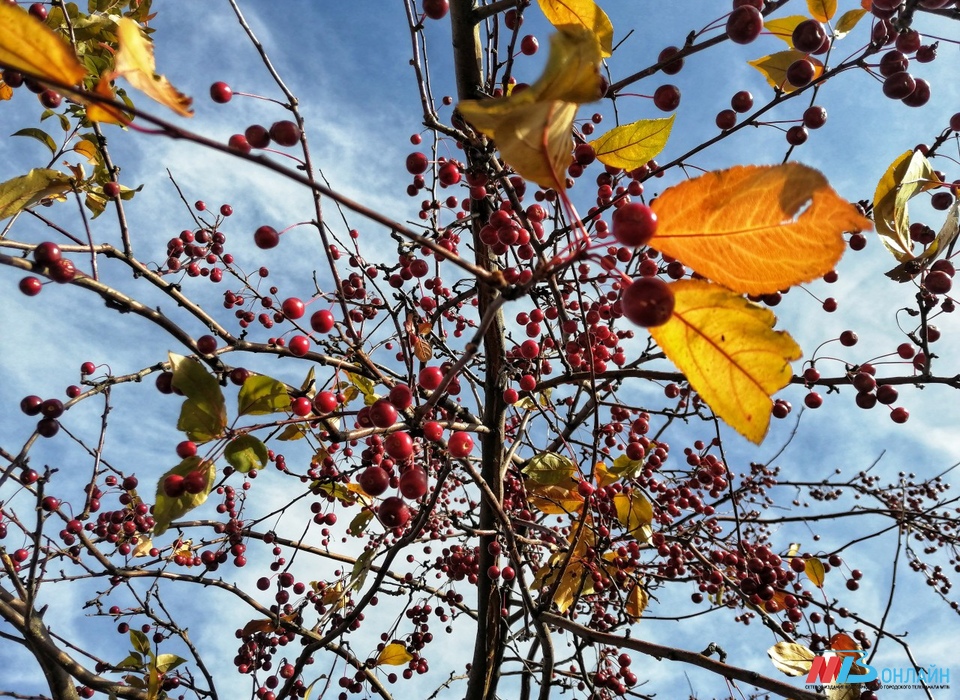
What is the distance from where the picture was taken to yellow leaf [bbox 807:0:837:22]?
6.58 ft

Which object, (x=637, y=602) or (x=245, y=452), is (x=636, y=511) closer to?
(x=637, y=602)

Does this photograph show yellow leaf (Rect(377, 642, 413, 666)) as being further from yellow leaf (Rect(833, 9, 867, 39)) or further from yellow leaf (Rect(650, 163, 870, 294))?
yellow leaf (Rect(833, 9, 867, 39))

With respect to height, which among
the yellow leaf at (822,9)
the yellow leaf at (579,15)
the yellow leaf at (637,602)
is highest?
the yellow leaf at (822,9)

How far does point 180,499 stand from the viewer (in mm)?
1416

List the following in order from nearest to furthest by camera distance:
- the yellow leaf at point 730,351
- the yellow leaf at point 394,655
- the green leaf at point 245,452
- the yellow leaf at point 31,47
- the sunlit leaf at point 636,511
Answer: the yellow leaf at point 31,47 → the yellow leaf at point 730,351 → the green leaf at point 245,452 → the sunlit leaf at point 636,511 → the yellow leaf at point 394,655

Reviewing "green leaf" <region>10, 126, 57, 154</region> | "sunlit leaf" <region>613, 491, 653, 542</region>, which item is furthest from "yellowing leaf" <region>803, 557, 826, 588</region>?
"green leaf" <region>10, 126, 57, 154</region>

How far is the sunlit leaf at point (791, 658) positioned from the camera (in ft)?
7.04

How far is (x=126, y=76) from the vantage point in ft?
3.00

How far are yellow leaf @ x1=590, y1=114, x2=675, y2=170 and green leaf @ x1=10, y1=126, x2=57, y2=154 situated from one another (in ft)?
7.94

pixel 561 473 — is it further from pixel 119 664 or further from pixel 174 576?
pixel 119 664

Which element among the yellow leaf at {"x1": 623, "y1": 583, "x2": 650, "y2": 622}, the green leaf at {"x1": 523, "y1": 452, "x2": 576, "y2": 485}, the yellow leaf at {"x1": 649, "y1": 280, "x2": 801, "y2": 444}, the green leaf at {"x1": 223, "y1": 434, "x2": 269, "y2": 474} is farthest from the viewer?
the yellow leaf at {"x1": 623, "y1": 583, "x2": 650, "y2": 622}

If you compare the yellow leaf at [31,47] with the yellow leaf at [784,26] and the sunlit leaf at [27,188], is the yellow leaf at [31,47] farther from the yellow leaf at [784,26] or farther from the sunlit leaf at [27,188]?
the yellow leaf at [784,26]

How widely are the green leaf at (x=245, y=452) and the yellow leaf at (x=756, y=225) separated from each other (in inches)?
45.1

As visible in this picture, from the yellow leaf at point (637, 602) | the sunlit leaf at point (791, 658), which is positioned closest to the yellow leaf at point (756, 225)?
the sunlit leaf at point (791, 658)
